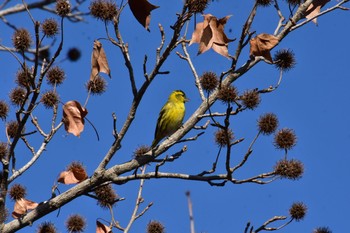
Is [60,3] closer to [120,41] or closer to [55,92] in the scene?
[120,41]

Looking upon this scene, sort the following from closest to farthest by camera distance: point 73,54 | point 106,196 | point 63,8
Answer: point 63,8 → point 106,196 → point 73,54

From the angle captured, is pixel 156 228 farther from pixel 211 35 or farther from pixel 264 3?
pixel 264 3

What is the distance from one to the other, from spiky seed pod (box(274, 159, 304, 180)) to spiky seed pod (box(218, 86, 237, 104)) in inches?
28.3

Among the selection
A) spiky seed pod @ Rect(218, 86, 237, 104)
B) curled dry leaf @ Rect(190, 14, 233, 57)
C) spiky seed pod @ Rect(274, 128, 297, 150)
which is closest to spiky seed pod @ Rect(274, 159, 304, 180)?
spiky seed pod @ Rect(274, 128, 297, 150)

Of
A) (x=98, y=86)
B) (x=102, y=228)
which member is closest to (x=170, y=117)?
(x=98, y=86)

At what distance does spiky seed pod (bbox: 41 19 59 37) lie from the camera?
5656 mm

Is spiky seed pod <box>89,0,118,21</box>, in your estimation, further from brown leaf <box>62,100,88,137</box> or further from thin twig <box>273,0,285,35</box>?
thin twig <box>273,0,285,35</box>

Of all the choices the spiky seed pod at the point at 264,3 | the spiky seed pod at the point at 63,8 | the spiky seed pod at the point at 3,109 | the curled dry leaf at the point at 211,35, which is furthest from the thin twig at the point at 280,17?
the spiky seed pod at the point at 3,109

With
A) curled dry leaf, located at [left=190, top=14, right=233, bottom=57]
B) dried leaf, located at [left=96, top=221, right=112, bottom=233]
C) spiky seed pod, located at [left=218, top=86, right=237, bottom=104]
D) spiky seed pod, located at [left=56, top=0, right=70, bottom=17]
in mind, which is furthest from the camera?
dried leaf, located at [left=96, top=221, right=112, bottom=233]

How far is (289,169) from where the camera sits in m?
A: 5.29

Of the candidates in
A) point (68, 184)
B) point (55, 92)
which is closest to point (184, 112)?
point (55, 92)

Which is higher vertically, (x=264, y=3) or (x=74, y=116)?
(x=264, y=3)

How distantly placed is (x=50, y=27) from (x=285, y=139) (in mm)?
2237

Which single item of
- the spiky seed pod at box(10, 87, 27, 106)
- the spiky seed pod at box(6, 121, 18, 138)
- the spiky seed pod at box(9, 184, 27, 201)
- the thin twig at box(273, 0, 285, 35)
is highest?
the thin twig at box(273, 0, 285, 35)
